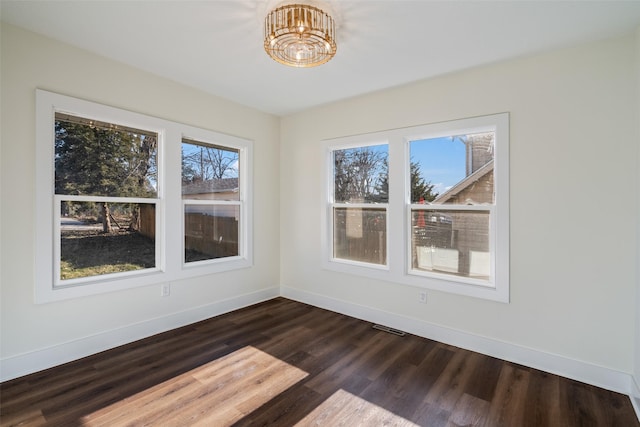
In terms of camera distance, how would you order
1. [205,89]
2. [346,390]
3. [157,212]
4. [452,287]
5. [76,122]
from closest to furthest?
[346,390] → [76,122] → [452,287] → [157,212] → [205,89]

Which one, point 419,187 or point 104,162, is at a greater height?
point 104,162

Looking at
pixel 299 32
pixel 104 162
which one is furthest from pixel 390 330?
pixel 104 162

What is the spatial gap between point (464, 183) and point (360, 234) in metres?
1.33

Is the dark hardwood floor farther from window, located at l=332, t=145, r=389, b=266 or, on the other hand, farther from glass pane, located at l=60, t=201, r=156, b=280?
window, located at l=332, t=145, r=389, b=266

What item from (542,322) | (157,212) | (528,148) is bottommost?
(542,322)

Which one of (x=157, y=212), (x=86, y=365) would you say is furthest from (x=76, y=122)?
(x=86, y=365)

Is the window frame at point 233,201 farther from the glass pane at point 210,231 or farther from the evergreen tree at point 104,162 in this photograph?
the evergreen tree at point 104,162

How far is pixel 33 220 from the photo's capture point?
91.7 inches

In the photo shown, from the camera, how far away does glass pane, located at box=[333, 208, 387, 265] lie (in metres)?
3.53

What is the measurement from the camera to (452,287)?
115 inches

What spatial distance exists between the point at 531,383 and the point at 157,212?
12.1ft

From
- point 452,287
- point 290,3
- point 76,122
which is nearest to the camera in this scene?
point 290,3

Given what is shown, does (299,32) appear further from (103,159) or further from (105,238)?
(105,238)

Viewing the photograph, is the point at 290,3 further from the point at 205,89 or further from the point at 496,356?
the point at 496,356
